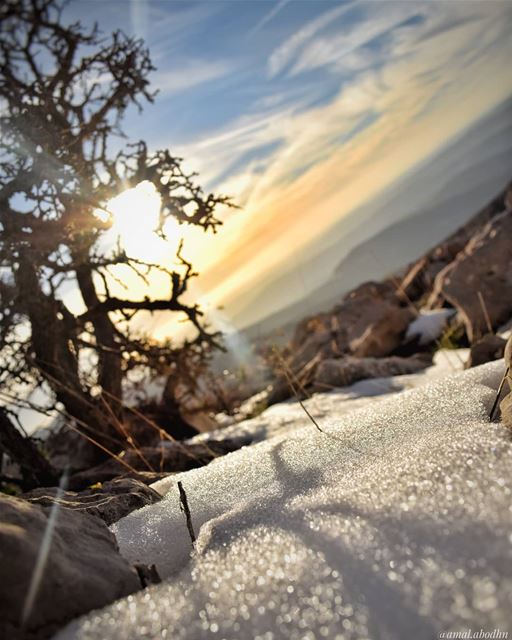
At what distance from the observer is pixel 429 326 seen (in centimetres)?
720

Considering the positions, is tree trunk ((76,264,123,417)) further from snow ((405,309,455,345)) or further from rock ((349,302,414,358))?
snow ((405,309,455,345))

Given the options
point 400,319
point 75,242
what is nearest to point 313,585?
point 75,242

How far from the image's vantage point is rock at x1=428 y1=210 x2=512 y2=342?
5.97 metres

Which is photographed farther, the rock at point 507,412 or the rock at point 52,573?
the rock at point 507,412

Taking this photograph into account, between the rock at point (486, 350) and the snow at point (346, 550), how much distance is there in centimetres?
227

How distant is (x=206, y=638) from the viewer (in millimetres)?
824

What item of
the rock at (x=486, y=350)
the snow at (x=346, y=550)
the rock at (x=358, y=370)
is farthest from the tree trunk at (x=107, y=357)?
the snow at (x=346, y=550)

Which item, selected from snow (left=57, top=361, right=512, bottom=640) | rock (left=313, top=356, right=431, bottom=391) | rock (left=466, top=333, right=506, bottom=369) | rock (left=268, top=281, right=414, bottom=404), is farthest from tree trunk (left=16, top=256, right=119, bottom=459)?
rock (left=466, top=333, right=506, bottom=369)

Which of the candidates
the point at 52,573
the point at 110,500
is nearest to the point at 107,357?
the point at 110,500

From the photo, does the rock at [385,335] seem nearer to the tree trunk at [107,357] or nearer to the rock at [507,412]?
the tree trunk at [107,357]

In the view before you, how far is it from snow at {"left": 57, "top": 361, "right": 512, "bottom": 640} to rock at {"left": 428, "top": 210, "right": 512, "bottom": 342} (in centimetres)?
483

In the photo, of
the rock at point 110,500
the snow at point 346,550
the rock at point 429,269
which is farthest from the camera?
the rock at point 429,269

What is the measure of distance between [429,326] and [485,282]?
1.15 metres

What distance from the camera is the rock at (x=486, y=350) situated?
3668mm
